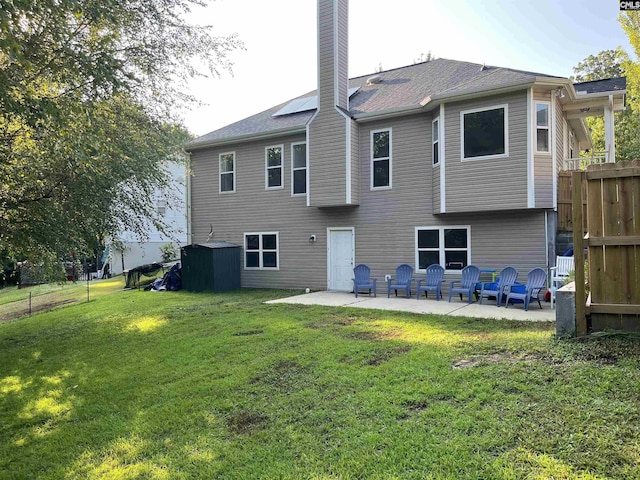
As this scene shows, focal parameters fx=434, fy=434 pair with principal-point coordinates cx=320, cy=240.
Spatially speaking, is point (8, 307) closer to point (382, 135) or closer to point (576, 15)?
point (382, 135)

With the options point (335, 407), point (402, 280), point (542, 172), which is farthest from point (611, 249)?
point (402, 280)

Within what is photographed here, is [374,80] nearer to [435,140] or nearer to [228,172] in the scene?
[435,140]

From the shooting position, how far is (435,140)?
433 inches

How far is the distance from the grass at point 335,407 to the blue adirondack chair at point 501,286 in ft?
7.19

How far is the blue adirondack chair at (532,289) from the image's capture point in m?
8.51

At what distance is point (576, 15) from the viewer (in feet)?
46.4

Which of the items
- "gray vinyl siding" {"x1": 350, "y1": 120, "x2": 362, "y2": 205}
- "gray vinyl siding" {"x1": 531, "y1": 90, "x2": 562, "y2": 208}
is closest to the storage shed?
"gray vinyl siding" {"x1": 350, "y1": 120, "x2": 362, "y2": 205}

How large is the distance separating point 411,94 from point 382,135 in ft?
4.69

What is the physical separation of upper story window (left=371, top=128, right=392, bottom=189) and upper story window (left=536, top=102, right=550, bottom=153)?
366 cm

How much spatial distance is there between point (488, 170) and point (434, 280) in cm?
285

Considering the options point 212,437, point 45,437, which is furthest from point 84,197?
point 212,437

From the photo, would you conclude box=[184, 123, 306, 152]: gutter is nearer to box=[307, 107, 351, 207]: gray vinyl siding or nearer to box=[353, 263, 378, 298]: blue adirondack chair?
box=[307, 107, 351, 207]: gray vinyl siding

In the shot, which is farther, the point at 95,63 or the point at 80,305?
the point at 80,305

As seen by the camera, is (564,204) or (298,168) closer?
(564,204)
